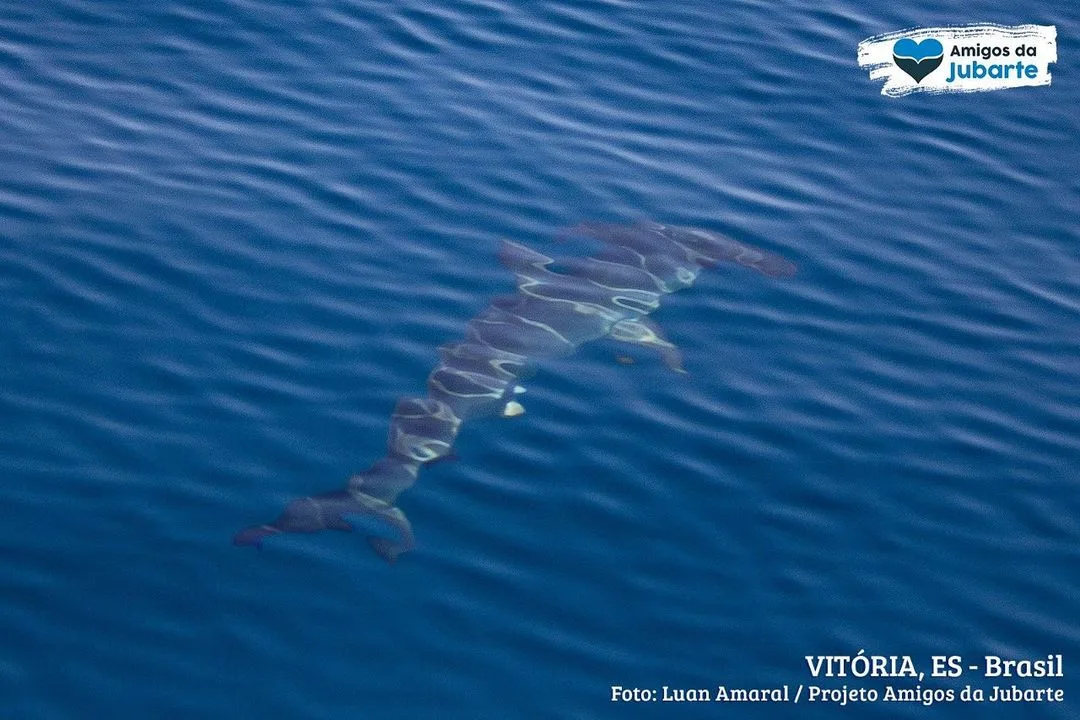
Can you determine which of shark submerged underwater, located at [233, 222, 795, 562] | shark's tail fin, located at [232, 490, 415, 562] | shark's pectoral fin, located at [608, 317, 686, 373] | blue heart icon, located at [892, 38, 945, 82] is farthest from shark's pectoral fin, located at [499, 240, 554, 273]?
blue heart icon, located at [892, 38, 945, 82]

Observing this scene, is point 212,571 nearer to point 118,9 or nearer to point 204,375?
point 204,375

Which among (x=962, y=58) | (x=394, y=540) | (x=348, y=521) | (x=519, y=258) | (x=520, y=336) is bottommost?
(x=394, y=540)

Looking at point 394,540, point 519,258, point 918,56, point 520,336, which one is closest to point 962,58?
point 918,56

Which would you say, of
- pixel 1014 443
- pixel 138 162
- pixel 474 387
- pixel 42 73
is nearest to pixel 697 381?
pixel 474 387

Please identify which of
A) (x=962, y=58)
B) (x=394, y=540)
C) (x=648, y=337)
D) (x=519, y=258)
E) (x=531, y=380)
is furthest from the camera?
(x=962, y=58)

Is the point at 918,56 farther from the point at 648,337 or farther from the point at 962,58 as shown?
the point at 648,337

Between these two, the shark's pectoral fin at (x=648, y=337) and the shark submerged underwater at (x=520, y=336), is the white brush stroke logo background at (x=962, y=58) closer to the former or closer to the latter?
the shark submerged underwater at (x=520, y=336)

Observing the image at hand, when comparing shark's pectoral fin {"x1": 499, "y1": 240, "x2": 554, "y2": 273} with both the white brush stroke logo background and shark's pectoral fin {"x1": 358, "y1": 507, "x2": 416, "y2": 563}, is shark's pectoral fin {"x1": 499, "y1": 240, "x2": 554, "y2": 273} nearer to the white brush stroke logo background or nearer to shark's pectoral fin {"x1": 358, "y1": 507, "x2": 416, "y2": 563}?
shark's pectoral fin {"x1": 358, "y1": 507, "x2": 416, "y2": 563}
